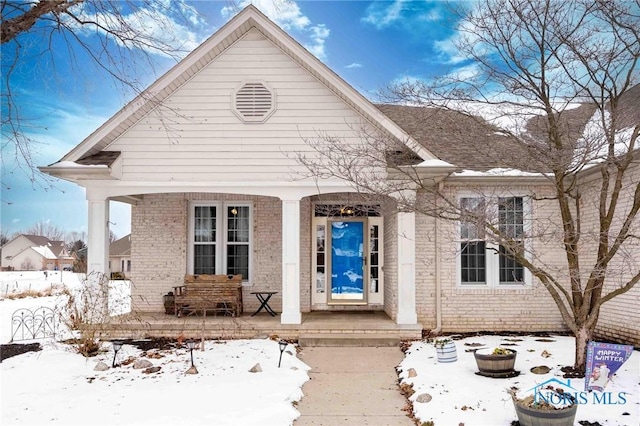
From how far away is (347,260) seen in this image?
12.7 m

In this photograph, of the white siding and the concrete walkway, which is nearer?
the concrete walkway

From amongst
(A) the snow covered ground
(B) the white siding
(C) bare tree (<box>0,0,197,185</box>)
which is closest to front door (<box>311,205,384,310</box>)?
(B) the white siding

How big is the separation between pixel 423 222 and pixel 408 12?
4.35 metres

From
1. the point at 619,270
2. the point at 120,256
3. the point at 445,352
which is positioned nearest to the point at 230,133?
the point at 445,352

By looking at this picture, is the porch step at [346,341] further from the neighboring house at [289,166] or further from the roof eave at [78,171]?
the roof eave at [78,171]

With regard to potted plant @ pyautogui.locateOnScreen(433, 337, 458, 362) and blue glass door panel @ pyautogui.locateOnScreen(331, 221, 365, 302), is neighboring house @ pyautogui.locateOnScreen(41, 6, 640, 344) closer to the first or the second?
blue glass door panel @ pyautogui.locateOnScreen(331, 221, 365, 302)

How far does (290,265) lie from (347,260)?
2.96 meters

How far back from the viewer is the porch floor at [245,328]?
979 cm

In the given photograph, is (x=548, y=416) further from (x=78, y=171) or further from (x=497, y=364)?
(x=78, y=171)

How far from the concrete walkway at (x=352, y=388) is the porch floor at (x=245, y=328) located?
529 millimetres

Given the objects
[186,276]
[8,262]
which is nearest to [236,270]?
[186,276]

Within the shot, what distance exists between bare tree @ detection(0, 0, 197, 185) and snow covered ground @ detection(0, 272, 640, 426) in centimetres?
268

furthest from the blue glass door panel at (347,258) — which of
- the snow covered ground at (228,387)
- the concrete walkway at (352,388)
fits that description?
the snow covered ground at (228,387)

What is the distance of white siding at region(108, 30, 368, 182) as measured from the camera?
10.0 metres
